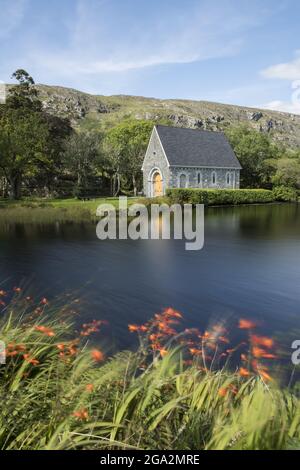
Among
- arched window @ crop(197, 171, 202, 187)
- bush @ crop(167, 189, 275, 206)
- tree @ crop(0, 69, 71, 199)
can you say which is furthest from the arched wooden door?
tree @ crop(0, 69, 71, 199)

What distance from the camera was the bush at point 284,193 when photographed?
2057 inches

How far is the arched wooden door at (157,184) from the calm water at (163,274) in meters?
24.9

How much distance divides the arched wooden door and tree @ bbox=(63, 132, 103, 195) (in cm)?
741

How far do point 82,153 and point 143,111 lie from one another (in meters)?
111

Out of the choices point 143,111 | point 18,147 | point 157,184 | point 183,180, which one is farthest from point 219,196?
point 143,111

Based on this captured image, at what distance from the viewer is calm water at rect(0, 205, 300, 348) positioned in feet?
33.0


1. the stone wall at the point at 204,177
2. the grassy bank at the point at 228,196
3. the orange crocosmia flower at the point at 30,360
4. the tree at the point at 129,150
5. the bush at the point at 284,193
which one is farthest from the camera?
the bush at the point at 284,193

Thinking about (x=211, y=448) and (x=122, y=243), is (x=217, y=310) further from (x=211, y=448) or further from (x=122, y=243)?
(x=122, y=243)

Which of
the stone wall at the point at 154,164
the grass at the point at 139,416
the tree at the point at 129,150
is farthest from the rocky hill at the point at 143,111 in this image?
the grass at the point at 139,416

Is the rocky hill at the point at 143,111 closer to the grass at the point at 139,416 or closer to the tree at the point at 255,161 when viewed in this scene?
the tree at the point at 255,161

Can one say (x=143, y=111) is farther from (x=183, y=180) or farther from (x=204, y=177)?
(x=183, y=180)

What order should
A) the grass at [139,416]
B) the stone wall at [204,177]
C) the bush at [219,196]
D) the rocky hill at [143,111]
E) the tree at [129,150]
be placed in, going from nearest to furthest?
the grass at [139,416]
the bush at [219,196]
the stone wall at [204,177]
the tree at [129,150]
the rocky hill at [143,111]

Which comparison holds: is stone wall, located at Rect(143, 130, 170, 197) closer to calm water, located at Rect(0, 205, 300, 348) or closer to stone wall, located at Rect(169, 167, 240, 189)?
stone wall, located at Rect(169, 167, 240, 189)

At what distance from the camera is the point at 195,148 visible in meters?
50.3
